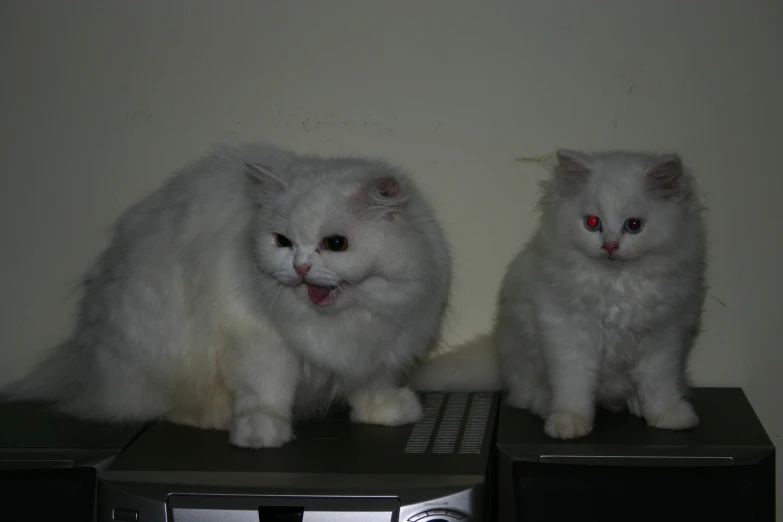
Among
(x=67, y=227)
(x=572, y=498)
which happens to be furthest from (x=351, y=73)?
(x=572, y=498)

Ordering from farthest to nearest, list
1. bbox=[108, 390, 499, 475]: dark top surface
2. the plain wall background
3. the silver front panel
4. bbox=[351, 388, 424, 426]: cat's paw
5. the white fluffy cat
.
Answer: the plain wall background
bbox=[351, 388, 424, 426]: cat's paw
the white fluffy cat
bbox=[108, 390, 499, 475]: dark top surface
the silver front panel

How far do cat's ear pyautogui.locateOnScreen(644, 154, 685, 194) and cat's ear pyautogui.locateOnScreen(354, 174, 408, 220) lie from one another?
48 centimetres

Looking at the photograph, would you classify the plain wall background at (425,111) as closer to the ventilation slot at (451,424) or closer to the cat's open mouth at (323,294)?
the ventilation slot at (451,424)

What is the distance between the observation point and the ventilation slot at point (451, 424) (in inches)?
63.8

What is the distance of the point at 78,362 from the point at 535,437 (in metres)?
1.08

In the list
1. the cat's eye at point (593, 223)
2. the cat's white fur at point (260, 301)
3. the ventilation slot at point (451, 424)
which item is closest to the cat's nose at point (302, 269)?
the cat's white fur at point (260, 301)

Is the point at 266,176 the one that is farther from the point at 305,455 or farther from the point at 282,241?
the point at 305,455

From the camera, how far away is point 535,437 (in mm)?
1627

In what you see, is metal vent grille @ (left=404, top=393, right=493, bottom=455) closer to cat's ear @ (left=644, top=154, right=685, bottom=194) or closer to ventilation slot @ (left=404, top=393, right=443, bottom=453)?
ventilation slot @ (left=404, top=393, right=443, bottom=453)

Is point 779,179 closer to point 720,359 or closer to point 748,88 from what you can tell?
point 748,88

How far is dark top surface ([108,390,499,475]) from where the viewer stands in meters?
1.51

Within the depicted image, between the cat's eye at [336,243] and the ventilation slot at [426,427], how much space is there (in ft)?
1.36

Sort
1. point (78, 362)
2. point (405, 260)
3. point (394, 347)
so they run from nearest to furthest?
point (405, 260)
point (394, 347)
point (78, 362)

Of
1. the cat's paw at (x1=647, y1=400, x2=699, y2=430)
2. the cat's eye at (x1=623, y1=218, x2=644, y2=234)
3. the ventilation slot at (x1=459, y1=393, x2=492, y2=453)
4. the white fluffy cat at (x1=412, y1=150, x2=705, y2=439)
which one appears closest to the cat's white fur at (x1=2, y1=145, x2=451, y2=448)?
the ventilation slot at (x1=459, y1=393, x2=492, y2=453)
